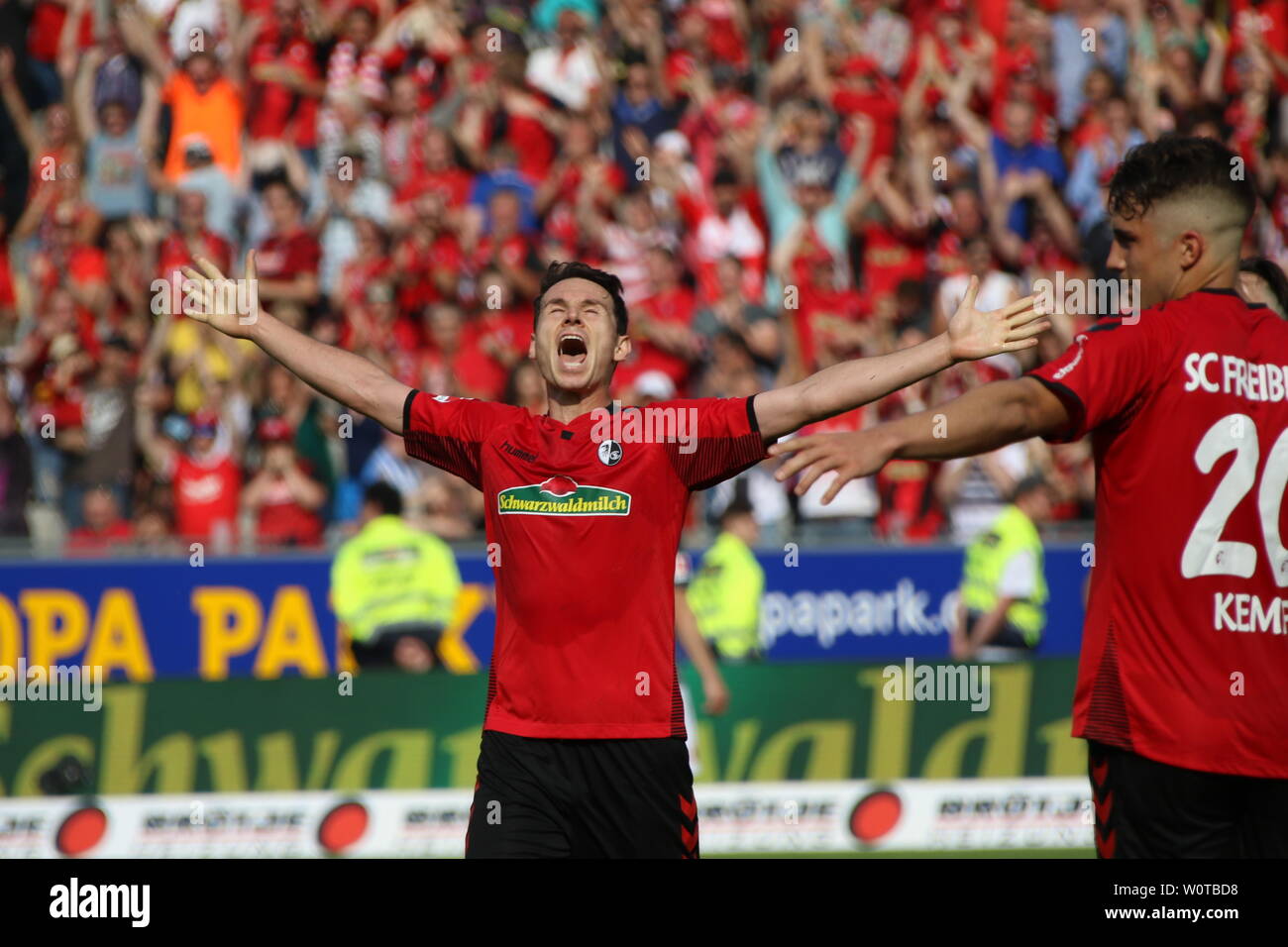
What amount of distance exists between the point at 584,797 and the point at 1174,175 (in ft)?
8.45

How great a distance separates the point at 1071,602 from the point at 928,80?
5.43m

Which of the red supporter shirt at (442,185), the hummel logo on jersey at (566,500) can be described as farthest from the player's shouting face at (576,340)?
the red supporter shirt at (442,185)

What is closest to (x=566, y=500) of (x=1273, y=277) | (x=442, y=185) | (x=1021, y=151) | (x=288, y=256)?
(x=1273, y=277)

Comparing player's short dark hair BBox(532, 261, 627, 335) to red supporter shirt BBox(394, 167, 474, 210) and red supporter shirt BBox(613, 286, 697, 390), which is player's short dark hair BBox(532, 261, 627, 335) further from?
red supporter shirt BBox(394, 167, 474, 210)

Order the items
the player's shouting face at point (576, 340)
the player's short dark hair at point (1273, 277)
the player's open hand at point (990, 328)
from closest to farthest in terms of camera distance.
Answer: the player's open hand at point (990, 328) < the player's shouting face at point (576, 340) < the player's short dark hair at point (1273, 277)

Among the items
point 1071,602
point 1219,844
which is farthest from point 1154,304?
point 1071,602

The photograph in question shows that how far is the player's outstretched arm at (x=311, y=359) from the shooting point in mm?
5750

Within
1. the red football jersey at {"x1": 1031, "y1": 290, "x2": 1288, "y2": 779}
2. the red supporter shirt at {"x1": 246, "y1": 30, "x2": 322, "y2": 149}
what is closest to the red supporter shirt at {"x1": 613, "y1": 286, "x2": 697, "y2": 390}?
the red supporter shirt at {"x1": 246, "y1": 30, "x2": 322, "y2": 149}

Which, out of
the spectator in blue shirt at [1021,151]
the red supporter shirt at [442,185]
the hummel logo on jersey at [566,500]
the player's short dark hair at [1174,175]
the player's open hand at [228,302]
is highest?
the spectator in blue shirt at [1021,151]

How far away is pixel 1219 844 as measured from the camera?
4.61 m

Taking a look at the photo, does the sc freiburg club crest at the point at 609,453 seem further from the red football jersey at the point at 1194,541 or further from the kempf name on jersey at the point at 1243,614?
the kempf name on jersey at the point at 1243,614

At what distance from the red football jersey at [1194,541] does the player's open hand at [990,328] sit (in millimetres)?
192

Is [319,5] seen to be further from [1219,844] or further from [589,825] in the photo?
[1219,844]

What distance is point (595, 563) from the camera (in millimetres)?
5449
